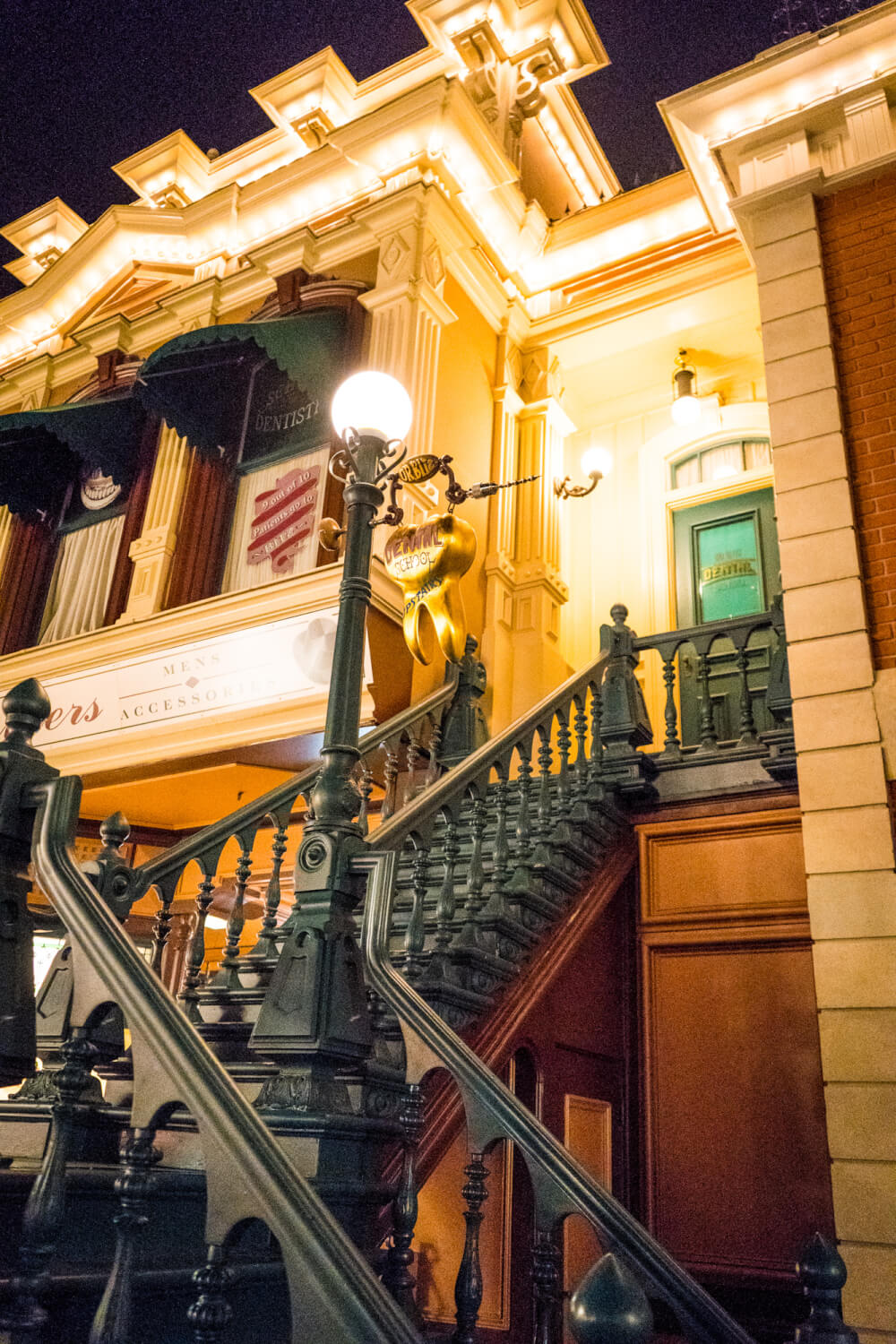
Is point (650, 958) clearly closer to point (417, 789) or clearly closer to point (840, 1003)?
point (840, 1003)

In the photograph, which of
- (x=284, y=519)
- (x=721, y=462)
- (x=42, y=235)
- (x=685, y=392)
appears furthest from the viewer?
(x=42, y=235)

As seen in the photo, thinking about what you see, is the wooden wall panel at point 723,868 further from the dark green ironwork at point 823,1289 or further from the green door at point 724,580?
the dark green ironwork at point 823,1289

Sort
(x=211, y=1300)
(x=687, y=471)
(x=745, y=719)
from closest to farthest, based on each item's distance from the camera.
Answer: (x=211, y=1300)
(x=745, y=719)
(x=687, y=471)

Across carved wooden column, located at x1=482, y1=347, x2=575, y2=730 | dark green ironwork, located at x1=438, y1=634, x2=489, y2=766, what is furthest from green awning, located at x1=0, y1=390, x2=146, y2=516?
dark green ironwork, located at x1=438, y1=634, x2=489, y2=766

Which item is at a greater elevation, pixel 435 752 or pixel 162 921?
pixel 435 752

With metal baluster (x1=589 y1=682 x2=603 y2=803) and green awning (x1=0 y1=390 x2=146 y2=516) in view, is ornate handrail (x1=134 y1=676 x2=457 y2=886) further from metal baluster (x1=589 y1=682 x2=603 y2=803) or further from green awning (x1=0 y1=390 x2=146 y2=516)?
green awning (x1=0 y1=390 x2=146 y2=516)

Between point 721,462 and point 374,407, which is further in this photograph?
point 721,462

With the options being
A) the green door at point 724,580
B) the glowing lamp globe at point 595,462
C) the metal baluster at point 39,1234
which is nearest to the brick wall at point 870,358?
the glowing lamp globe at point 595,462

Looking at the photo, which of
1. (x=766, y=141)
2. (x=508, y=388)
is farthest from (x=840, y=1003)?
(x=508, y=388)

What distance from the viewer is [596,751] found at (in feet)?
20.1

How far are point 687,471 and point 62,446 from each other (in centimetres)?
660

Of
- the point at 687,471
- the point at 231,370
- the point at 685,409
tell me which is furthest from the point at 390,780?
the point at 687,471

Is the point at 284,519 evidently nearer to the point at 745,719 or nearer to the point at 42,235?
the point at 745,719

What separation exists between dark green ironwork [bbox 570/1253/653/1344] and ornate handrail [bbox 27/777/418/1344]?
1.17 feet
